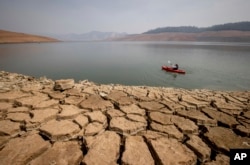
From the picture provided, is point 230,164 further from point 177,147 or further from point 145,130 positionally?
point 145,130

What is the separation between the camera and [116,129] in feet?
6.57

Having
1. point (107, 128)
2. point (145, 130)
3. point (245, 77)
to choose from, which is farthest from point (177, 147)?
point (245, 77)

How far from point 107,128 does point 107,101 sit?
3.12ft

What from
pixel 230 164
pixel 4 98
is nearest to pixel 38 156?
pixel 4 98

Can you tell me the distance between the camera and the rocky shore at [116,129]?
1.55m

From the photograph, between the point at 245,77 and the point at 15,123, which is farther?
→ the point at 245,77

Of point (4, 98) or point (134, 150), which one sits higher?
point (4, 98)

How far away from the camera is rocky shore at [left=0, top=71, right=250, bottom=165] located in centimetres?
155

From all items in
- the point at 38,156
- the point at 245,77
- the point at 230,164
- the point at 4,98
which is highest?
the point at 4,98

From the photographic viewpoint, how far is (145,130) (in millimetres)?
2037

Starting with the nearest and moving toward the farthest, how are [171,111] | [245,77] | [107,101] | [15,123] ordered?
1. [15,123]
2. [171,111]
3. [107,101]
4. [245,77]

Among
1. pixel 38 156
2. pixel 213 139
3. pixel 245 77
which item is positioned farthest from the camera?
pixel 245 77

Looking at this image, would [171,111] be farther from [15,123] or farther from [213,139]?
[15,123]

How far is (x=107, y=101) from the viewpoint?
295 centimetres
